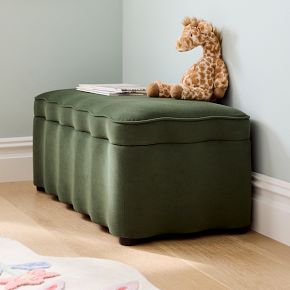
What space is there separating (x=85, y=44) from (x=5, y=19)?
16.6 inches

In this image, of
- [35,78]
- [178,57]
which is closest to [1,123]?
[35,78]

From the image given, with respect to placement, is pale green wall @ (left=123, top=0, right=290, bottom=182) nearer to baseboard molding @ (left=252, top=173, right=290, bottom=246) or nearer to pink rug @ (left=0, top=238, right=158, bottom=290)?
baseboard molding @ (left=252, top=173, right=290, bottom=246)

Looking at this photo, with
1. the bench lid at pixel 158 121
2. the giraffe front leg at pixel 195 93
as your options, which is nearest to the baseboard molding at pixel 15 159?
the bench lid at pixel 158 121

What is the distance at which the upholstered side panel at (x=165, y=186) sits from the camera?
2.51 metres

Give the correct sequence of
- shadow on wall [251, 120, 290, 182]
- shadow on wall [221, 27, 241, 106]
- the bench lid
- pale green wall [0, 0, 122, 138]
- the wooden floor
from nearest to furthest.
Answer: the wooden floor, the bench lid, shadow on wall [251, 120, 290, 182], shadow on wall [221, 27, 241, 106], pale green wall [0, 0, 122, 138]

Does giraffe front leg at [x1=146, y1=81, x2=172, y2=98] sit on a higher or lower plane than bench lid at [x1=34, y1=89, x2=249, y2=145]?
higher

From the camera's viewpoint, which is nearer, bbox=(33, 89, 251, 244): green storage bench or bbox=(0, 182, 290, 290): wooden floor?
bbox=(0, 182, 290, 290): wooden floor

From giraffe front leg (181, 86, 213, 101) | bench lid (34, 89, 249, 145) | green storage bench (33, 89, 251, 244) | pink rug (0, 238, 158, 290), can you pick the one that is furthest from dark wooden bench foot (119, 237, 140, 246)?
giraffe front leg (181, 86, 213, 101)

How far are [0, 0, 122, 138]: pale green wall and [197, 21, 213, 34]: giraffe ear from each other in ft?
3.22

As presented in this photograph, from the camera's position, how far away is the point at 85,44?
373 centimetres

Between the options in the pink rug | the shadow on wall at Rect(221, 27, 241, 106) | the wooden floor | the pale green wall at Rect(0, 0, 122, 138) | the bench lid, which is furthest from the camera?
the pale green wall at Rect(0, 0, 122, 138)

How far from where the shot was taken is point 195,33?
2.87 meters

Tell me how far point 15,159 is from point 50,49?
0.57 m

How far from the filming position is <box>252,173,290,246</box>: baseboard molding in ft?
8.46
